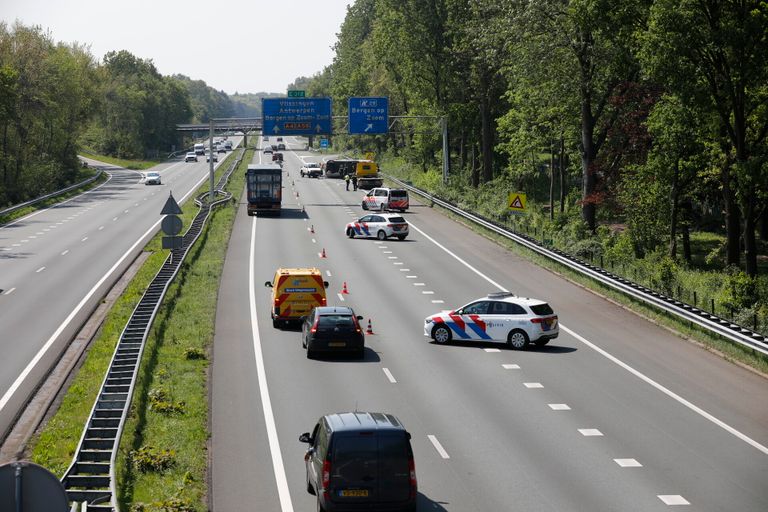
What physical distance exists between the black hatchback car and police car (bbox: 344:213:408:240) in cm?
2818

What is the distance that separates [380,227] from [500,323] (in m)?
27.2

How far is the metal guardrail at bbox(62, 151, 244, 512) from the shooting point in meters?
16.7

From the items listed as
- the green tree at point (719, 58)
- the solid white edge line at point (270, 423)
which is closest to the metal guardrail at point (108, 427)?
the solid white edge line at point (270, 423)

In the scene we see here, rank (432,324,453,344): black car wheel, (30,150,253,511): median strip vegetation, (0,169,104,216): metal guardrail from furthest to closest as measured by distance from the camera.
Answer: (0,169,104,216): metal guardrail → (432,324,453,344): black car wheel → (30,150,253,511): median strip vegetation

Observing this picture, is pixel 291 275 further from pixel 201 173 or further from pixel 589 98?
pixel 201 173

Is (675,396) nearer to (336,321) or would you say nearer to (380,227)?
(336,321)

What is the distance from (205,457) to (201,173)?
110098 millimetres

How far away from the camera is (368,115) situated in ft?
285

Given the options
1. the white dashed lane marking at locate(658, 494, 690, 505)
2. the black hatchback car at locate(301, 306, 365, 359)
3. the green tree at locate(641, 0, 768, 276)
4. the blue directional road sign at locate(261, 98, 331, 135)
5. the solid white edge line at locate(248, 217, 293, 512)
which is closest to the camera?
the white dashed lane marking at locate(658, 494, 690, 505)

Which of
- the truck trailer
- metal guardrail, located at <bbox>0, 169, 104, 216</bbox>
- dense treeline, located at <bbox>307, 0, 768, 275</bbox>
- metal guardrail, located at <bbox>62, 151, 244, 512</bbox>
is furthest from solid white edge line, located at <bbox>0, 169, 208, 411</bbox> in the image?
dense treeline, located at <bbox>307, 0, 768, 275</bbox>

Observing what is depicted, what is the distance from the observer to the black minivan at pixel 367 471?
53.0ft

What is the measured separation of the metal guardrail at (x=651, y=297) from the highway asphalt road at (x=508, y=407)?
80 cm

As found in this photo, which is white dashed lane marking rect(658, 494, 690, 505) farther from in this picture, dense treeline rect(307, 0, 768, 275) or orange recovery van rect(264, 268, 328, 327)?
dense treeline rect(307, 0, 768, 275)

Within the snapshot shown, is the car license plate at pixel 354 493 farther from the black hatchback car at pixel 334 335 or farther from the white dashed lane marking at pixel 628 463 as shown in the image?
the black hatchback car at pixel 334 335
